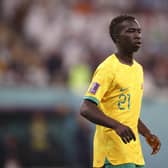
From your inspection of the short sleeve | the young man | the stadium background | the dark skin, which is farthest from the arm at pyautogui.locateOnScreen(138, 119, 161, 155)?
the stadium background

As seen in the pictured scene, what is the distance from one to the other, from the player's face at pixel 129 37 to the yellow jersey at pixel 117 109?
0.44 feet

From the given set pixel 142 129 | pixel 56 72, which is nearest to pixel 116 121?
pixel 142 129

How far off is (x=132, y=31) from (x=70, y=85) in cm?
876

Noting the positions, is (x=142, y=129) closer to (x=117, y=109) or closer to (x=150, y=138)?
(x=150, y=138)

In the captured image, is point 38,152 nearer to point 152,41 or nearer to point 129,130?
point 152,41

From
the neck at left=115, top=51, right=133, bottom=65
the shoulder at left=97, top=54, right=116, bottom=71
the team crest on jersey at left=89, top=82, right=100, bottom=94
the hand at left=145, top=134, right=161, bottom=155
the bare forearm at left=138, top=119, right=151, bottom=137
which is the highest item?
the neck at left=115, top=51, right=133, bottom=65

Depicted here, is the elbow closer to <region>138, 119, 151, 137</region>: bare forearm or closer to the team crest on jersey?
the team crest on jersey

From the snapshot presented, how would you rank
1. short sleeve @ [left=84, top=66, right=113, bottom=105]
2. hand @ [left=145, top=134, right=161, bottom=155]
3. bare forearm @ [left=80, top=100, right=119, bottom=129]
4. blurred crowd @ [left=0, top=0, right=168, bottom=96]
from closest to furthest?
bare forearm @ [left=80, top=100, right=119, bottom=129] < short sleeve @ [left=84, top=66, right=113, bottom=105] < hand @ [left=145, top=134, right=161, bottom=155] < blurred crowd @ [left=0, top=0, right=168, bottom=96]

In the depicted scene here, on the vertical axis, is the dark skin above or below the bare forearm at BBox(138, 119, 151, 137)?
above

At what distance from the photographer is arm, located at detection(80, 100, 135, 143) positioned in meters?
7.12

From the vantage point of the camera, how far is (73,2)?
18734mm

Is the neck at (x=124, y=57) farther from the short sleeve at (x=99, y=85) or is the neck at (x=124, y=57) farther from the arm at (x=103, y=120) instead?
the arm at (x=103, y=120)

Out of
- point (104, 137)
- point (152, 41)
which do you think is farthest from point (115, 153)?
point (152, 41)

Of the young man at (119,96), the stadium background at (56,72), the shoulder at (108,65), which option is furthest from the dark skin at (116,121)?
the stadium background at (56,72)
